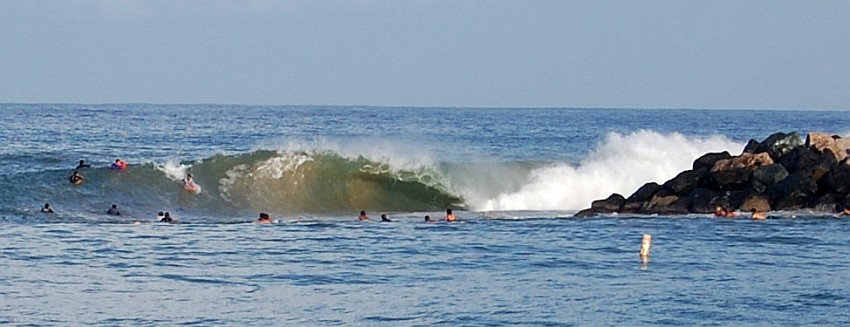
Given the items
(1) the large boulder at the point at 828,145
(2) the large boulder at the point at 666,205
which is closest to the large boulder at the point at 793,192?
(1) the large boulder at the point at 828,145

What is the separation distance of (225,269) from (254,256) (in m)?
1.61

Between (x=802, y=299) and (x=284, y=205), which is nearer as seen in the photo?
(x=802, y=299)

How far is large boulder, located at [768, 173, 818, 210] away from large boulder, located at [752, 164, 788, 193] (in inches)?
6.2

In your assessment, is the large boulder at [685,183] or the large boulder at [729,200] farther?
the large boulder at [685,183]

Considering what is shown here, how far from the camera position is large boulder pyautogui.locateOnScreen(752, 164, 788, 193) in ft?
102

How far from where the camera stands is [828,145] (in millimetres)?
32594

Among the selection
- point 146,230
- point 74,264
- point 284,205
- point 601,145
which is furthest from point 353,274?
point 601,145

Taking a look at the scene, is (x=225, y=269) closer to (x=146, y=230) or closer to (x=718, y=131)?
(x=146, y=230)

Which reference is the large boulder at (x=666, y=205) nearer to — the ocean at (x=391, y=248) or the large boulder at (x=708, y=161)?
the large boulder at (x=708, y=161)

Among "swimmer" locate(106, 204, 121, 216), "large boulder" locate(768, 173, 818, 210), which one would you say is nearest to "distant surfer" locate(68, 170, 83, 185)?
"swimmer" locate(106, 204, 121, 216)

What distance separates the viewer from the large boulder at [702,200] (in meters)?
31.0

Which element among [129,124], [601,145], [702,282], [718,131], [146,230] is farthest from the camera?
[718,131]

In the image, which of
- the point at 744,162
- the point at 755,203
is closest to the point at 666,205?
the point at 755,203

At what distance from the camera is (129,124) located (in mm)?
78562
